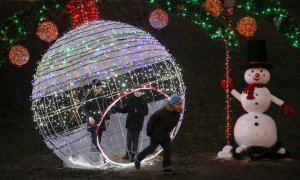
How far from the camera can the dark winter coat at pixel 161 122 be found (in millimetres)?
8703

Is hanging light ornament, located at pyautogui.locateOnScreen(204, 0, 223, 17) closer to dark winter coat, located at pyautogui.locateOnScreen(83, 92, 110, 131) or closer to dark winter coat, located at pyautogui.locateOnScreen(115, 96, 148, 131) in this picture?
dark winter coat, located at pyautogui.locateOnScreen(115, 96, 148, 131)

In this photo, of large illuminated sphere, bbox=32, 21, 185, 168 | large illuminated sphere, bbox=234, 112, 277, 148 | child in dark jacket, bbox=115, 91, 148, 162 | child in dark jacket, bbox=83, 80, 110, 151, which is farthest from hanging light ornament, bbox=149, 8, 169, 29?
large illuminated sphere, bbox=234, 112, 277, 148

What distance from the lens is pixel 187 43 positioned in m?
20.1

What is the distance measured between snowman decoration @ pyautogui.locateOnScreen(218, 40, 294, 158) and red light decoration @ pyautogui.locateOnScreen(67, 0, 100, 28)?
3354mm

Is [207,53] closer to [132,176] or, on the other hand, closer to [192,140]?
[192,140]

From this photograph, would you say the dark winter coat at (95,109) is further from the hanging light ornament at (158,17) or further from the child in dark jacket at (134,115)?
the hanging light ornament at (158,17)

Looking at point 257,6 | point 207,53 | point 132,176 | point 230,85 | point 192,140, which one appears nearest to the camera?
point 132,176

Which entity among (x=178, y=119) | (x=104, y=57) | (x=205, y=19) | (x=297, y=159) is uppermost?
(x=205, y=19)

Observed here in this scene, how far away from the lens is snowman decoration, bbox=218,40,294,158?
389 inches

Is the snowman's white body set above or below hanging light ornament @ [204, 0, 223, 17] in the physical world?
below

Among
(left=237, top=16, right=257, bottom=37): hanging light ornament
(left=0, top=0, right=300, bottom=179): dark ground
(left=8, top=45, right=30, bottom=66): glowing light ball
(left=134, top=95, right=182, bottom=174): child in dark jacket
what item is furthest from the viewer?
(left=237, top=16, right=257, bottom=37): hanging light ornament

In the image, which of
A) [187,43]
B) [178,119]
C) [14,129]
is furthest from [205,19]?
[187,43]

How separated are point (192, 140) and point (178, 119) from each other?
12.7 feet

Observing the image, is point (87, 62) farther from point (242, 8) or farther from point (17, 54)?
point (242, 8)
